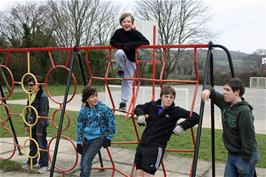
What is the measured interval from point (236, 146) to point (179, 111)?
0.60m

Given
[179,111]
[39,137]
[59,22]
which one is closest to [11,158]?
[39,137]

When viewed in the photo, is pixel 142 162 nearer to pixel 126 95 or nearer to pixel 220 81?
pixel 126 95

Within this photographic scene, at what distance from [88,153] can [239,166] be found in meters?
1.56

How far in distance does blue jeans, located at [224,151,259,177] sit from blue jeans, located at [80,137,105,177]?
1.38 metres

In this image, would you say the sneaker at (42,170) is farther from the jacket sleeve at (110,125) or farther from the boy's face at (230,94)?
the boy's face at (230,94)

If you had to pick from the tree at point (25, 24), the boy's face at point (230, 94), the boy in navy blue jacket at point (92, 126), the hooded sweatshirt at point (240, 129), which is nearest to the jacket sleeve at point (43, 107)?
the boy in navy blue jacket at point (92, 126)

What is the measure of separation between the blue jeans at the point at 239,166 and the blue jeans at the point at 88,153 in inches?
54.2

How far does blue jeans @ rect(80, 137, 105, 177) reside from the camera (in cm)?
375

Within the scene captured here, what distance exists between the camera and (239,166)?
122 inches

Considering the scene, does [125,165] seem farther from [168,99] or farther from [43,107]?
[168,99]

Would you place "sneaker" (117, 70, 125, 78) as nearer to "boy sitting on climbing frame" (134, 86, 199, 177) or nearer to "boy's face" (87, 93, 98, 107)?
"boy's face" (87, 93, 98, 107)

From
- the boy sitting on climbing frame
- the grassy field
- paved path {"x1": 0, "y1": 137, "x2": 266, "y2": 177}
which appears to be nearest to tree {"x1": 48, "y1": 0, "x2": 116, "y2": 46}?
the grassy field

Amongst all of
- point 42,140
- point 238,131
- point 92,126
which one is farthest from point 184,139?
point 238,131

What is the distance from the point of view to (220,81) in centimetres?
3086
